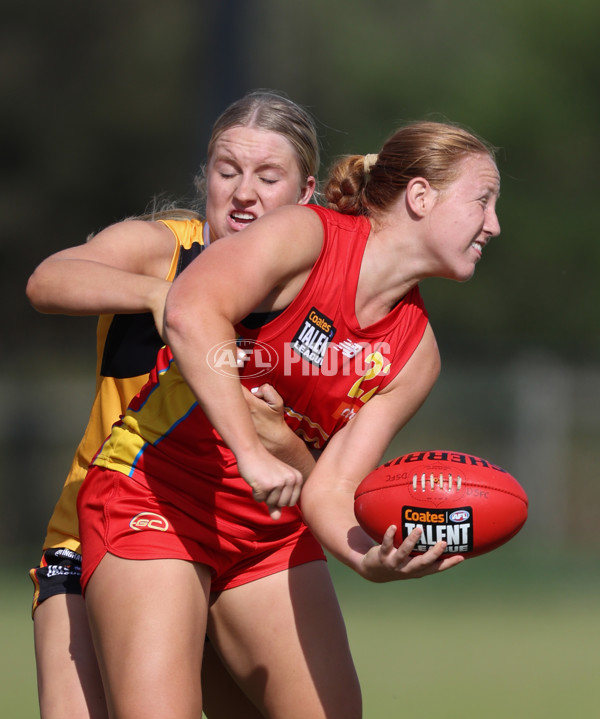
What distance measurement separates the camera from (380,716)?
4.45m

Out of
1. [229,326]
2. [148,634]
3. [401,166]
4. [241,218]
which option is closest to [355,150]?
[241,218]

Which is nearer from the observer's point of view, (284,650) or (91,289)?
(91,289)

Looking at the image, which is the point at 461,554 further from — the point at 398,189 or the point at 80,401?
the point at 80,401

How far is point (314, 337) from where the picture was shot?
2564 millimetres

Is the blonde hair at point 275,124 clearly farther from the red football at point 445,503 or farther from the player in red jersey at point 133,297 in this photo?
the red football at point 445,503

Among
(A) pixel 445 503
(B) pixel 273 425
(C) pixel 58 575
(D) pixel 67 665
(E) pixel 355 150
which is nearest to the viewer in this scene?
(A) pixel 445 503

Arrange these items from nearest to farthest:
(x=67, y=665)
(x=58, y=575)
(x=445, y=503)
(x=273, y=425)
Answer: (x=445, y=503), (x=273, y=425), (x=67, y=665), (x=58, y=575)

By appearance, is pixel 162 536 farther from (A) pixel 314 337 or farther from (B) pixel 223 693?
(B) pixel 223 693

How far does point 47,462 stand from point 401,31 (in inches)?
336

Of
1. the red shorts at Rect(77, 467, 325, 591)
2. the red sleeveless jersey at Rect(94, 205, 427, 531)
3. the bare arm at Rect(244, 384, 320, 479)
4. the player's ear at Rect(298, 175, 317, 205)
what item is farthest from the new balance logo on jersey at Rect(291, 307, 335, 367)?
the player's ear at Rect(298, 175, 317, 205)

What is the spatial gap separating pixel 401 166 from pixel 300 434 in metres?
0.79

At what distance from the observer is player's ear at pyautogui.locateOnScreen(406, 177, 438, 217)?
8.65 feet

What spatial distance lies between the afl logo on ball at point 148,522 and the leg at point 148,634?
9 centimetres

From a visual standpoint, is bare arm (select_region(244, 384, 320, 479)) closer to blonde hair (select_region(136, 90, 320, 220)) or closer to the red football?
the red football
